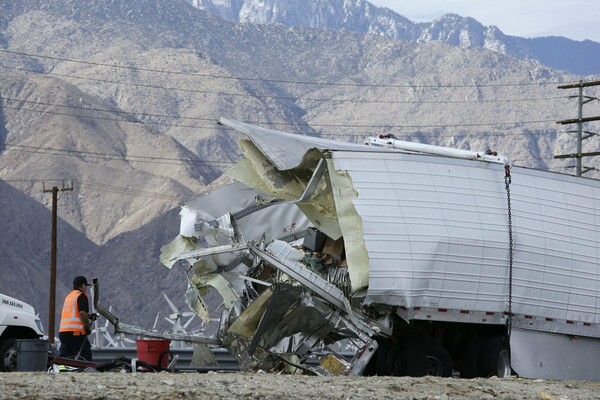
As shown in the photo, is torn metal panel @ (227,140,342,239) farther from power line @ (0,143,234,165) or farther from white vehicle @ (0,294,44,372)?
power line @ (0,143,234,165)

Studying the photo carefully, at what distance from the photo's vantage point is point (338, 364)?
16.4 metres

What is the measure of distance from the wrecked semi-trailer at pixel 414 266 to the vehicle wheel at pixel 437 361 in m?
0.02

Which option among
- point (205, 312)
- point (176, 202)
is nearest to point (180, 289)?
point (176, 202)

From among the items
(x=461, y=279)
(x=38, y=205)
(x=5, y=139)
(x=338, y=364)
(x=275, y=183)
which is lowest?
(x=338, y=364)

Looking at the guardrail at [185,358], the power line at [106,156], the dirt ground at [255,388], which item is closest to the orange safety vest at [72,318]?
the guardrail at [185,358]

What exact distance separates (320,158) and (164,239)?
116 metres

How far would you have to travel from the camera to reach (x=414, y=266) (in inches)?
637

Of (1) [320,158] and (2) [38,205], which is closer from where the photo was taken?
(1) [320,158]

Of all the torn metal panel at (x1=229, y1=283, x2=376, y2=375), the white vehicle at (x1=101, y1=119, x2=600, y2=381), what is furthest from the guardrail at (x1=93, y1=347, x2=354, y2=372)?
the torn metal panel at (x1=229, y1=283, x2=376, y2=375)

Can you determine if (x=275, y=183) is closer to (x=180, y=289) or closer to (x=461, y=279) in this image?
(x=461, y=279)

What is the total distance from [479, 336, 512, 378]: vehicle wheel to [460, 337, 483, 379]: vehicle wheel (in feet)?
0.27

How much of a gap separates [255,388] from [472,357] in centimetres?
676

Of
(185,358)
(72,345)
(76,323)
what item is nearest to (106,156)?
(185,358)

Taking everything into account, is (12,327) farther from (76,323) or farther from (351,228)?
(351,228)
